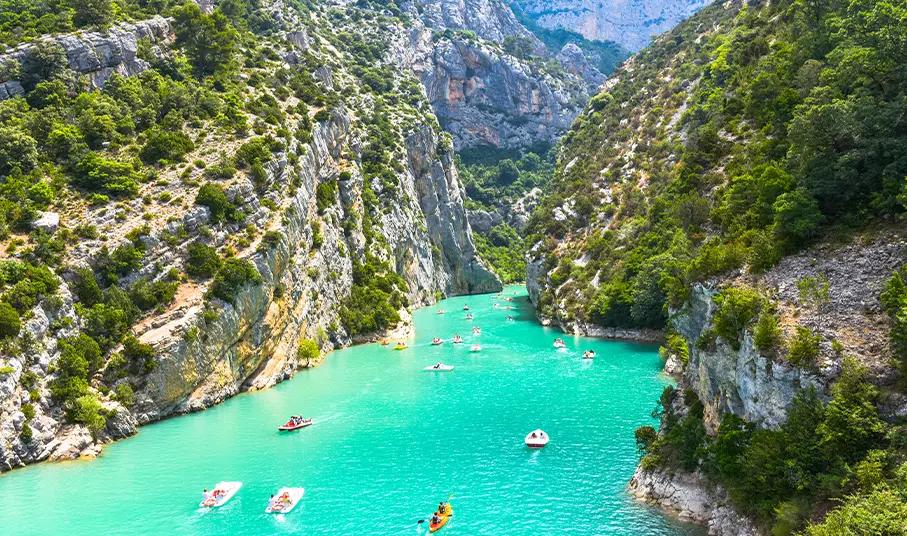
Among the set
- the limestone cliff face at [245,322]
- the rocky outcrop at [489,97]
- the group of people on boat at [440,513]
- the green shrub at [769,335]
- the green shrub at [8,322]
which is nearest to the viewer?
the green shrub at [769,335]

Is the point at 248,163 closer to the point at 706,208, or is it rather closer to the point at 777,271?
the point at 706,208

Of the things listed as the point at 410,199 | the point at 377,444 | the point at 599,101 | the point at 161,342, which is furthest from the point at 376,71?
the point at 377,444

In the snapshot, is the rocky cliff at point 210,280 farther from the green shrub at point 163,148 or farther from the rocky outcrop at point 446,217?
the rocky outcrop at point 446,217

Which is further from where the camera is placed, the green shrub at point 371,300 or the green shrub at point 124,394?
the green shrub at point 371,300

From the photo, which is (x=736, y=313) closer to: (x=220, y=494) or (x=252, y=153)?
(x=220, y=494)

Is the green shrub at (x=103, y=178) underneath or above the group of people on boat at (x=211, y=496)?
above

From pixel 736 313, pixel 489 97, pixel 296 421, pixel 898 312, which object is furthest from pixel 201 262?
pixel 489 97

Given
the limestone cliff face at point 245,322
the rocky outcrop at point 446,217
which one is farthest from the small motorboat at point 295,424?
the rocky outcrop at point 446,217
